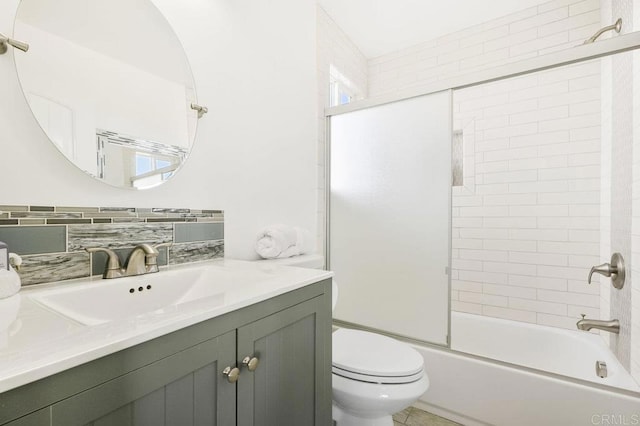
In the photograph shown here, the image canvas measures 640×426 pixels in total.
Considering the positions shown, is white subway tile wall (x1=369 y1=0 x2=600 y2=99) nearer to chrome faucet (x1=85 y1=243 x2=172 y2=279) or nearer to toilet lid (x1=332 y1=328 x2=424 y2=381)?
toilet lid (x1=332 y1=328 x2=424 y2=381)

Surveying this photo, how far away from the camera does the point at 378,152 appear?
6.45 feet

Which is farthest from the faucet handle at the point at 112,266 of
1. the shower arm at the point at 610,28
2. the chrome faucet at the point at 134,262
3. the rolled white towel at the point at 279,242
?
the shower arm at the point at 610,28

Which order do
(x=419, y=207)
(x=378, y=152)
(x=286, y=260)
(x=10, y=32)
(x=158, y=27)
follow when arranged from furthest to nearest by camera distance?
(x=378, y=152) → (x=419, y=207) → (x=286, y=260) → (x=158, y=27) → (x=10, y=32)

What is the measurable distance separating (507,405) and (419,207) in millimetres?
1075

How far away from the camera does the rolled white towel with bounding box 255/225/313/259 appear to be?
Answer: 4.66ft

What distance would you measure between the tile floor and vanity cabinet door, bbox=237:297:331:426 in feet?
2.86

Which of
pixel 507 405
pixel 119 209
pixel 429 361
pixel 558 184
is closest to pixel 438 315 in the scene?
pixel 429 361

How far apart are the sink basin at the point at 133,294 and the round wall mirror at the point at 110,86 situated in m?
0.33

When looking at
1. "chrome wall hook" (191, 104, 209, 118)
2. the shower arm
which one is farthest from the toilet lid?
the shower arm

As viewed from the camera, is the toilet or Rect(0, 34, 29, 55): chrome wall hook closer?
Rect(0, 34, 29, 55): chrome wall hook

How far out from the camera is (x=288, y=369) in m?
0.81

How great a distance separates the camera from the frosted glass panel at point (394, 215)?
1.73 meters

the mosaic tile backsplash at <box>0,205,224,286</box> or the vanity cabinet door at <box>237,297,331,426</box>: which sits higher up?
the mosaic tile backsplash at <box>0,205,224,286</box>

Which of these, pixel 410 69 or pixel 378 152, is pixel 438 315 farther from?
pixel 410 69
